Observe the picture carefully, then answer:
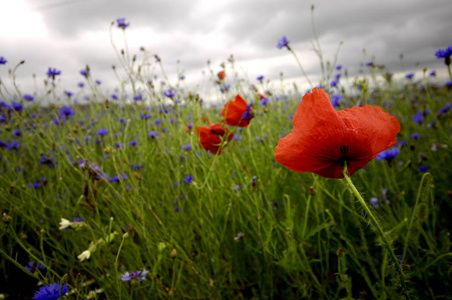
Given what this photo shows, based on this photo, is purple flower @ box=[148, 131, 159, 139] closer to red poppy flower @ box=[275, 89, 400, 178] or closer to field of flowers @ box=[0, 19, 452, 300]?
field of flowers @ box=[0, 19, 452, 300]

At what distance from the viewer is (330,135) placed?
0.53 metres

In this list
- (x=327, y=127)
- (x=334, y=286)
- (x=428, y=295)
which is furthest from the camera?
(x=334, y=286)

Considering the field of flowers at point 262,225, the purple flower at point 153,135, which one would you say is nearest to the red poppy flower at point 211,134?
the field of flowers at point 262,225

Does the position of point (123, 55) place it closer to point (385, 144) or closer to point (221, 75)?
point (221, 75)

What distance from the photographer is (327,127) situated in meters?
0.53

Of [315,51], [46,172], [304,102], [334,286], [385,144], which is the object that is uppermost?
[315,51]

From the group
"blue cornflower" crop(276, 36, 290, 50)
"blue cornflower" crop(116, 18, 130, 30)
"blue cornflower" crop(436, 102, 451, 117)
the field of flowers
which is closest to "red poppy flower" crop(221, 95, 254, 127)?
the field of flowers

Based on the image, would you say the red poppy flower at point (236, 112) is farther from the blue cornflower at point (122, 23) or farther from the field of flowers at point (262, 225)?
the blue cornflower at point (122, 23)

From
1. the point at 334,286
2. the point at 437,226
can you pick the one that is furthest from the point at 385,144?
the point at 437,226

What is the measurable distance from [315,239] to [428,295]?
50 centimetres

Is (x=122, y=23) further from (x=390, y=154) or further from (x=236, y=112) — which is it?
(x=390, y=154)

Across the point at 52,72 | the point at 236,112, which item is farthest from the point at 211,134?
the point at 52,72

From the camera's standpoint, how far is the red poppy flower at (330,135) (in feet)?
1.73

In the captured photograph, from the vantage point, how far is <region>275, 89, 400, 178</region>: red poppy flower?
0.53 metres
